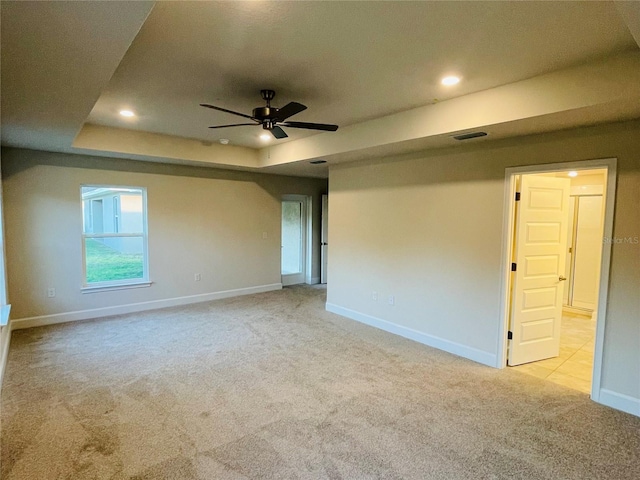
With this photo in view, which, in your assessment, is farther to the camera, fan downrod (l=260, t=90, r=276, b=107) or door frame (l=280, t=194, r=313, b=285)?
door frame (l=280, t=194, r=313, b=285)

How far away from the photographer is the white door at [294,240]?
791cm

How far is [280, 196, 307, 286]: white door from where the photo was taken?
311 inches

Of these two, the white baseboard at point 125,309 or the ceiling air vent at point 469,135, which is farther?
the white baseboard at point 125,309

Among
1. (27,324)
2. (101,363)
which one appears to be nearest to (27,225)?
(27,324)

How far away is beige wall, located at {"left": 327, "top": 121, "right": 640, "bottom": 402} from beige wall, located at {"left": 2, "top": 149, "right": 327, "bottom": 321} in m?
1.98

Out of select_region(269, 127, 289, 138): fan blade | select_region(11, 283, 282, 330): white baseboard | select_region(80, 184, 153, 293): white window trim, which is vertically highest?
select_region(269, 127, 289, 138): fan blade

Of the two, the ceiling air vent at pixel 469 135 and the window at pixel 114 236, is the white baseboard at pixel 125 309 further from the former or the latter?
the ceiling air vent at pixel 469 135

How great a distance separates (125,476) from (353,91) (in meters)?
3.30

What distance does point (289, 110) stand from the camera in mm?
2889

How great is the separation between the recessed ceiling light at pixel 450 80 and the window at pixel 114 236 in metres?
4.80

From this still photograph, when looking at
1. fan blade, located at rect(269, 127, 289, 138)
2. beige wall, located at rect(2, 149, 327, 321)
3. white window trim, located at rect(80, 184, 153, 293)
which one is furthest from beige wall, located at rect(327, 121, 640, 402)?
white window trim, located at rect(80, 184, 153, 293)

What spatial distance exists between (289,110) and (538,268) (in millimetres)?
3106

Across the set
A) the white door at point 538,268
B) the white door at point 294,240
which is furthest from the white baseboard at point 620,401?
the white door at point 294,240

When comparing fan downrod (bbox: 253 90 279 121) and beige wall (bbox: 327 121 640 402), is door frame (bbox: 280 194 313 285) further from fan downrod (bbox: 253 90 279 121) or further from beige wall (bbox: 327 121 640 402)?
fan downrod (bbox: 253 90 279 121)
